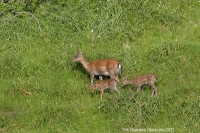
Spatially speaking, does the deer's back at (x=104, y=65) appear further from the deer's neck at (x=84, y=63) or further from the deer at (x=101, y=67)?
the deer's neck at (x=84, y=63)

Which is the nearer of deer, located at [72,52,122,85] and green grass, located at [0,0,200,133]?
green grass, located at [0,0,200,133]

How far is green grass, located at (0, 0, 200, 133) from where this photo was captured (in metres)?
10.4

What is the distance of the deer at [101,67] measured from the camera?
1154 centimetres

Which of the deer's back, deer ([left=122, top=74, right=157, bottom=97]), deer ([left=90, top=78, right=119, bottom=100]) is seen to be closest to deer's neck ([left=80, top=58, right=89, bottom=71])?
the deer's back

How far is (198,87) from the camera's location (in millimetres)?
11219

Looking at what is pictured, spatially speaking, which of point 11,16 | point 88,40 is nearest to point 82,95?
point 88,40

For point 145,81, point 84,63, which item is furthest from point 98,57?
point 145,81

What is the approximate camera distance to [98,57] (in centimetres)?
1246

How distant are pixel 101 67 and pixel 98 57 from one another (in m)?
0.75

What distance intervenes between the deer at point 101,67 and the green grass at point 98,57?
0.68 feet

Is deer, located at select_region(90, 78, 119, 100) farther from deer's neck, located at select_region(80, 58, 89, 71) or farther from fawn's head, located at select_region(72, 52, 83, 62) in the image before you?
fawn's head, located at select_region(72, 52, 83, 62)

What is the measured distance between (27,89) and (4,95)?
1.52ft

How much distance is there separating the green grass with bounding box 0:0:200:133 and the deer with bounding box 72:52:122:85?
0.21m

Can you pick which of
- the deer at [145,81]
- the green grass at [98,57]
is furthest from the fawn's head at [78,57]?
the deer at [145,81]
